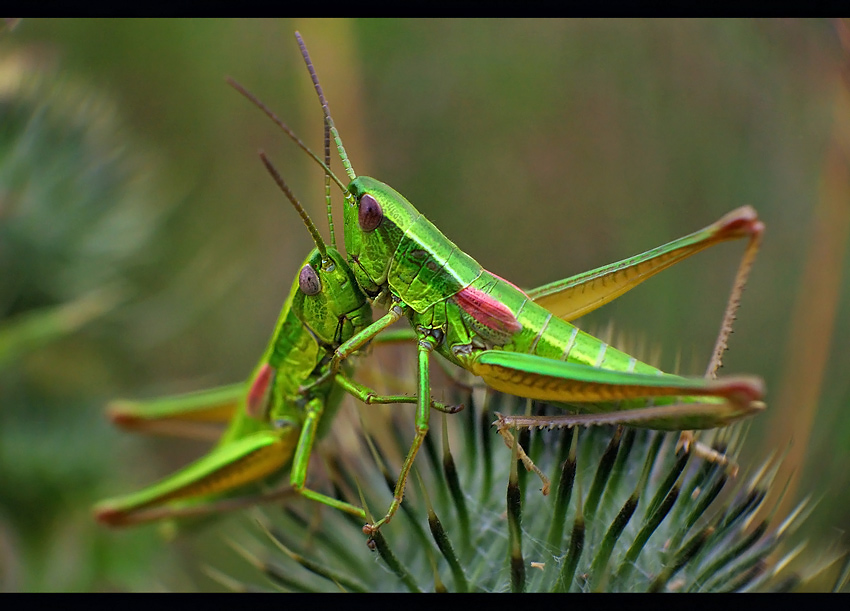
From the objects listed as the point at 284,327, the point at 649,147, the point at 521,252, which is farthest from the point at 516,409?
the point at 649,147

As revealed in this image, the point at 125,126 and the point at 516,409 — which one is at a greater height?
the point at 125,126

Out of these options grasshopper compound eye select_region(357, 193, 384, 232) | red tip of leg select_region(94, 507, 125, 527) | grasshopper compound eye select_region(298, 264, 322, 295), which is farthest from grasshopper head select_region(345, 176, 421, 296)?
red tip of leg select_region(94, 507, 125, 527)

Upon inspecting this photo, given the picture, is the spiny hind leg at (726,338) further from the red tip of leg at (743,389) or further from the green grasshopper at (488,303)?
the red tip of leg at (743,389)

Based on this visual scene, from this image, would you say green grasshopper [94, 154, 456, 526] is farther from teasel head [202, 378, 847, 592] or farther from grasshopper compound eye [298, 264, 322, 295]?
teasel head [202, 378, 847, 592]

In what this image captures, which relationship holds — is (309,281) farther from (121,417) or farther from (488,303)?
(121,417)

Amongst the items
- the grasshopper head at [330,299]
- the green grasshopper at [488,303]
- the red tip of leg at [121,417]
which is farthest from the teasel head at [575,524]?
the red tip of leg at [121,417]

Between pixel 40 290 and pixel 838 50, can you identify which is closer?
pixel 838 50

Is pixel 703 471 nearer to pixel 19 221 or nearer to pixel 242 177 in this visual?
pixel 19 221
